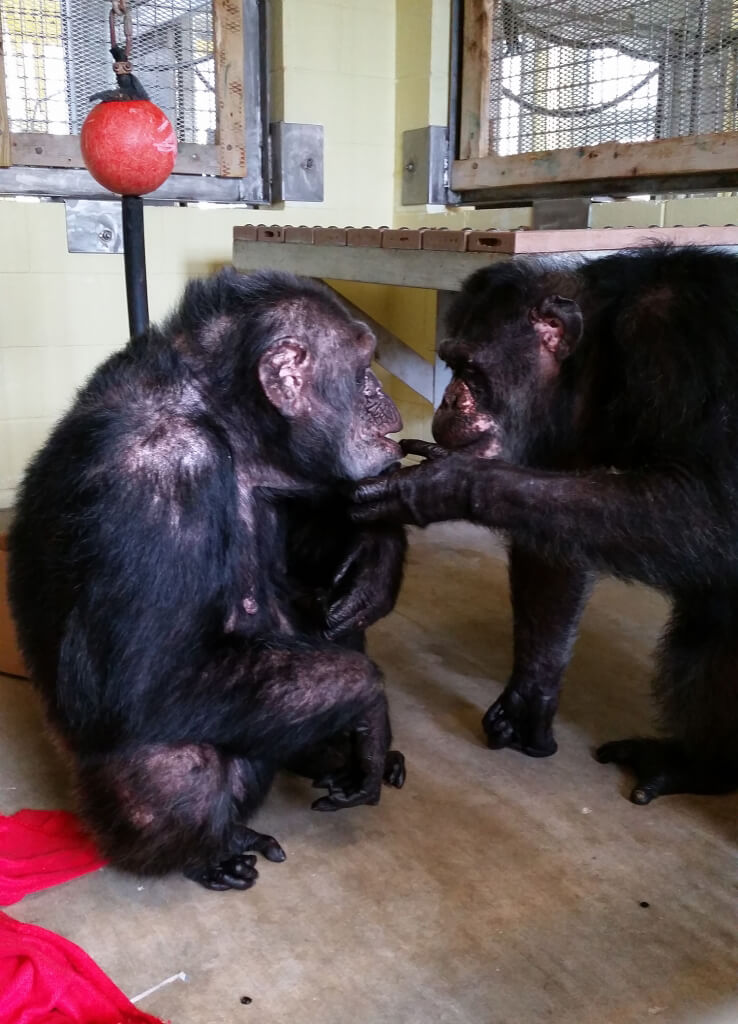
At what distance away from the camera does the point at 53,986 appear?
1878 millimetres

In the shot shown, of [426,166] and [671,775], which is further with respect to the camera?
[426,166]

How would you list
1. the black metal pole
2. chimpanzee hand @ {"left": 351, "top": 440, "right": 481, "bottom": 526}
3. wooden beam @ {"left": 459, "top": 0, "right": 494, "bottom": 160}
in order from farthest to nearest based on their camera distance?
wooden beam @ {"left": 459, "top": 0, "right": 494, "bottom": 160} < the black metal pole < chimpanzee hand @ {"left": 351, "top": 440, "right": 481, "bottom": 526}

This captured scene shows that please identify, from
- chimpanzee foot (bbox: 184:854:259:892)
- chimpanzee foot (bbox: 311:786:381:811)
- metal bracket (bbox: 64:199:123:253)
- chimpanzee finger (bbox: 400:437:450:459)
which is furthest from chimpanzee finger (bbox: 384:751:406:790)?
metal bracket (bbox: 64:199:123:253)

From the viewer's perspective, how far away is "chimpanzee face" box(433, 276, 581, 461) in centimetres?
257

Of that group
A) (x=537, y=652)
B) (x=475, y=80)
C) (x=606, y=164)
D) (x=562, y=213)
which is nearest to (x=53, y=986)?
(x=537, y=652)

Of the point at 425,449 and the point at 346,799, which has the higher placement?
the point at 425,449

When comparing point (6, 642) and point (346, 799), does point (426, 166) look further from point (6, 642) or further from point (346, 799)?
point (346, 799)

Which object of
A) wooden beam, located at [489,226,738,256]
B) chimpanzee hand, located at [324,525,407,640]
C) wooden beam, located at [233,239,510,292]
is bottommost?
chimpanzee hand, located at [324,525,407,640]

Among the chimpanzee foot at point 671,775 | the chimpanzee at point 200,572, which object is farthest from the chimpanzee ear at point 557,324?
the chimpanzee foot at point 671,775

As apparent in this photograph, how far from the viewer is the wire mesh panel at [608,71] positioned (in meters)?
4.74

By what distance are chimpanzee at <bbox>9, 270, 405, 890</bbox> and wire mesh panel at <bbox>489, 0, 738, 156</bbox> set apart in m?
3.28

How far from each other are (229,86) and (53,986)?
5.17 meters

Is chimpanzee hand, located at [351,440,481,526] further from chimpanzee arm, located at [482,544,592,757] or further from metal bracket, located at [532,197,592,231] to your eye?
metal bracket, located at [532,197,592,231]

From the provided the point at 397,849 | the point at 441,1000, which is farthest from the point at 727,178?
the point at 441,1000
